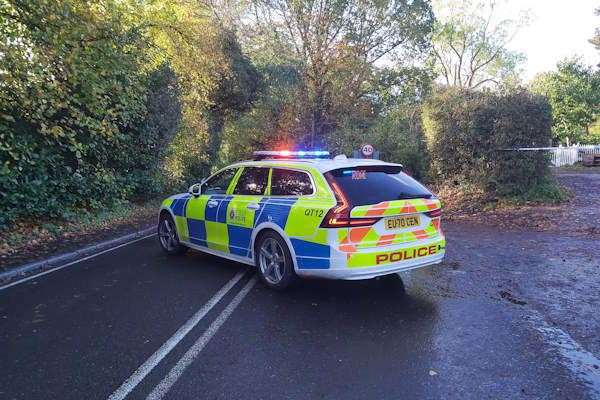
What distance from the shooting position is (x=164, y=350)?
4.27 m

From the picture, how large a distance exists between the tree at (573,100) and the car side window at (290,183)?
3756 centimetres

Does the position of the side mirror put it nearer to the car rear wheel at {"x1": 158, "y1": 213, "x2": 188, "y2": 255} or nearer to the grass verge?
the car rear wheel at {"x1": 158, "y1": 213, "x2": 188, "y2": 255}

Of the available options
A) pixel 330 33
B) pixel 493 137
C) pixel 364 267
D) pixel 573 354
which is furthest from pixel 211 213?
pixel 330 33

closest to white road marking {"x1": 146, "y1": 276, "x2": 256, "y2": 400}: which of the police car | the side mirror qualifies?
the police car

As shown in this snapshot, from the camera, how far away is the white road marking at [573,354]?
12.0 ft

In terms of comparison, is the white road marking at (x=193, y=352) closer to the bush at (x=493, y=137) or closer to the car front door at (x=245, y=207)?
the car front door at (x=245, y=207)

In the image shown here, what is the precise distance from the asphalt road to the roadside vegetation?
11.6 feet

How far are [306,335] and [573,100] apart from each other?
135 ft

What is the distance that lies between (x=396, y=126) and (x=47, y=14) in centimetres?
1513

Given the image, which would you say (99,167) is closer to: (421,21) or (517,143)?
(517,143)

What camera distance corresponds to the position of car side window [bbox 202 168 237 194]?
7293 millimetres

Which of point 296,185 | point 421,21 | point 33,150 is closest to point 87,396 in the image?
point 296,185

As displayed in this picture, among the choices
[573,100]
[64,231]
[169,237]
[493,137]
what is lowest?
[64,231]

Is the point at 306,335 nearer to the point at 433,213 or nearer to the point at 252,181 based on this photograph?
the point at 433,213
